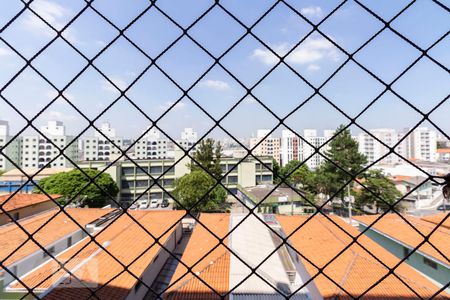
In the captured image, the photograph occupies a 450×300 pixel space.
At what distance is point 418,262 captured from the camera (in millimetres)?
4734

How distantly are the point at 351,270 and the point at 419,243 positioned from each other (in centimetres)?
87

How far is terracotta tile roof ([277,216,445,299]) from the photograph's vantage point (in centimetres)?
328

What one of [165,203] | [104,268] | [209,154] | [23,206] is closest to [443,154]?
[209,154]

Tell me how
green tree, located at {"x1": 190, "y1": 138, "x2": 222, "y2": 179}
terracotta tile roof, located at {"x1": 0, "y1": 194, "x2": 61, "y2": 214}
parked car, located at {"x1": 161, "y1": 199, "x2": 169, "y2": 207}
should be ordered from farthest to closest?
parked car, located at {"x1": 161, "y1": 199, "x2": 169, "y2": 207} → green tree, located at {"x1": 190, "y1": 138, "x2": 222, "y2": 179} → terracotta tile roof, located at {"x1": 0, "y1": 194, "x2": 61, "y2": 214}

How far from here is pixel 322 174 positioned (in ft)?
42.6

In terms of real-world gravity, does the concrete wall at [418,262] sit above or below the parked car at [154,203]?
above

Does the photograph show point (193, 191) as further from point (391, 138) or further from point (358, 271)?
point (391, 138)

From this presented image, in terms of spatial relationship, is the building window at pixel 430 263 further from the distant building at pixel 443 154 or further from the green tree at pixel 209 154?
the distant building at pixel 443 154

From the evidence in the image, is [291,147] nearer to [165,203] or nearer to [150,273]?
[165,203]

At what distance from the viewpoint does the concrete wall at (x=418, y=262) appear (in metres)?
4.12

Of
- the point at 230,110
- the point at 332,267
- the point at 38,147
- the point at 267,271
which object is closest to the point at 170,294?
the point at 267,271

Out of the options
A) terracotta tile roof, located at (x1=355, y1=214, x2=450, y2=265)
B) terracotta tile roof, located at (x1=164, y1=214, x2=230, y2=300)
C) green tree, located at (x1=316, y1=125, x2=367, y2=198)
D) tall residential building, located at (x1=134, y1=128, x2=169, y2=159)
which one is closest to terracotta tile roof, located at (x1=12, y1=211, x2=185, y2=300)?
terracotta tile roof, located at (x1=164, y1=214, x2=230, y2=300)

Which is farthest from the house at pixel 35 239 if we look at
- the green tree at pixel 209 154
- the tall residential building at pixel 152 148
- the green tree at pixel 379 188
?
the tall residential building at pixel 152 148

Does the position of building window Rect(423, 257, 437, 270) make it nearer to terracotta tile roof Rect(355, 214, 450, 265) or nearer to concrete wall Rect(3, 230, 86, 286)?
terracotta tile roof Rect(355, 214, 450, 265)
